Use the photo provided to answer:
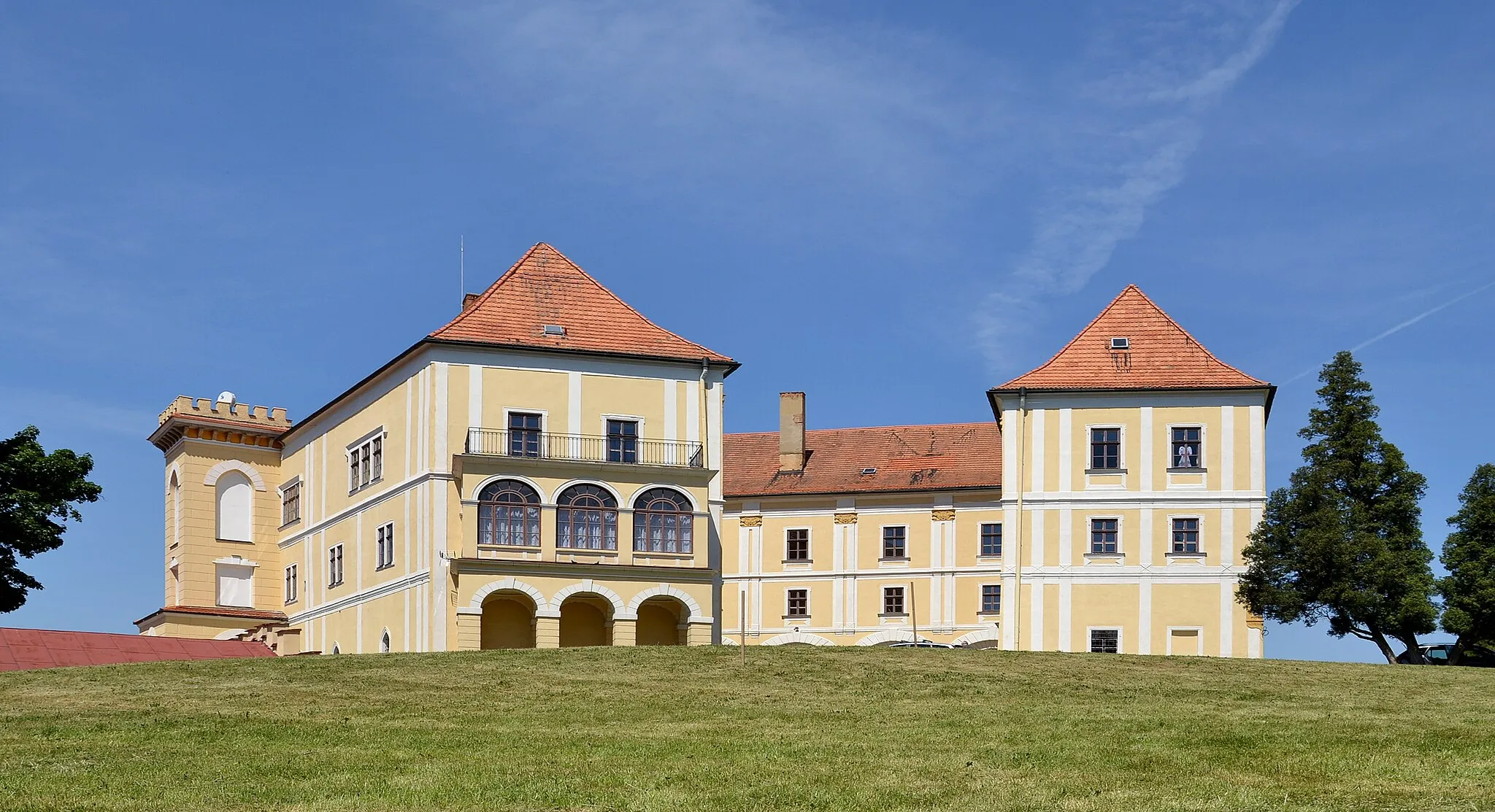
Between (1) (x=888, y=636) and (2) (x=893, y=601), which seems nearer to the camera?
(1) (x=888, y=636)

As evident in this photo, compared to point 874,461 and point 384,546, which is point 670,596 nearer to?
point 384,546

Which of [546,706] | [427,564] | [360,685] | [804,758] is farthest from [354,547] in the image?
[804,758]

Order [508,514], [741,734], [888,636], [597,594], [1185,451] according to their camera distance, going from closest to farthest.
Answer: [741,734], [508,514], [597,594], [1185,451], [888,636]

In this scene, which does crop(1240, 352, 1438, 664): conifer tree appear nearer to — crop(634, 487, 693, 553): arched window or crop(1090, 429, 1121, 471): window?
crop(1090, 429, 1121, 471): window

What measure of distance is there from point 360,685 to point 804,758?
13226 mm

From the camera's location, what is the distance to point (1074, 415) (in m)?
64.8

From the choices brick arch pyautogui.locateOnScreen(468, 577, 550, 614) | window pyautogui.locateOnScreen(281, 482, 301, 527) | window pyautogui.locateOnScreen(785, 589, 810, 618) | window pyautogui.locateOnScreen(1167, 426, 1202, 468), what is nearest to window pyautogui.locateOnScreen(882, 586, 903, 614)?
window pyautogui.locateOnScreen(785, 589, 810, 618)

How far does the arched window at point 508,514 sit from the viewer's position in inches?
2330

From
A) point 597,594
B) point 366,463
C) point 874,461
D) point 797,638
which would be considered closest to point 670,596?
point 597,594

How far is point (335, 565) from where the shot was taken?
6750cm

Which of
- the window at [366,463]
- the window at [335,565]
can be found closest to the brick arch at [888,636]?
the window at [335,565]

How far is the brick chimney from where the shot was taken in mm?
84625

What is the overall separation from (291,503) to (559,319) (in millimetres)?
16206

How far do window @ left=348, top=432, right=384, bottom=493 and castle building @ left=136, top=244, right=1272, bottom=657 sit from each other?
150 millimetres
